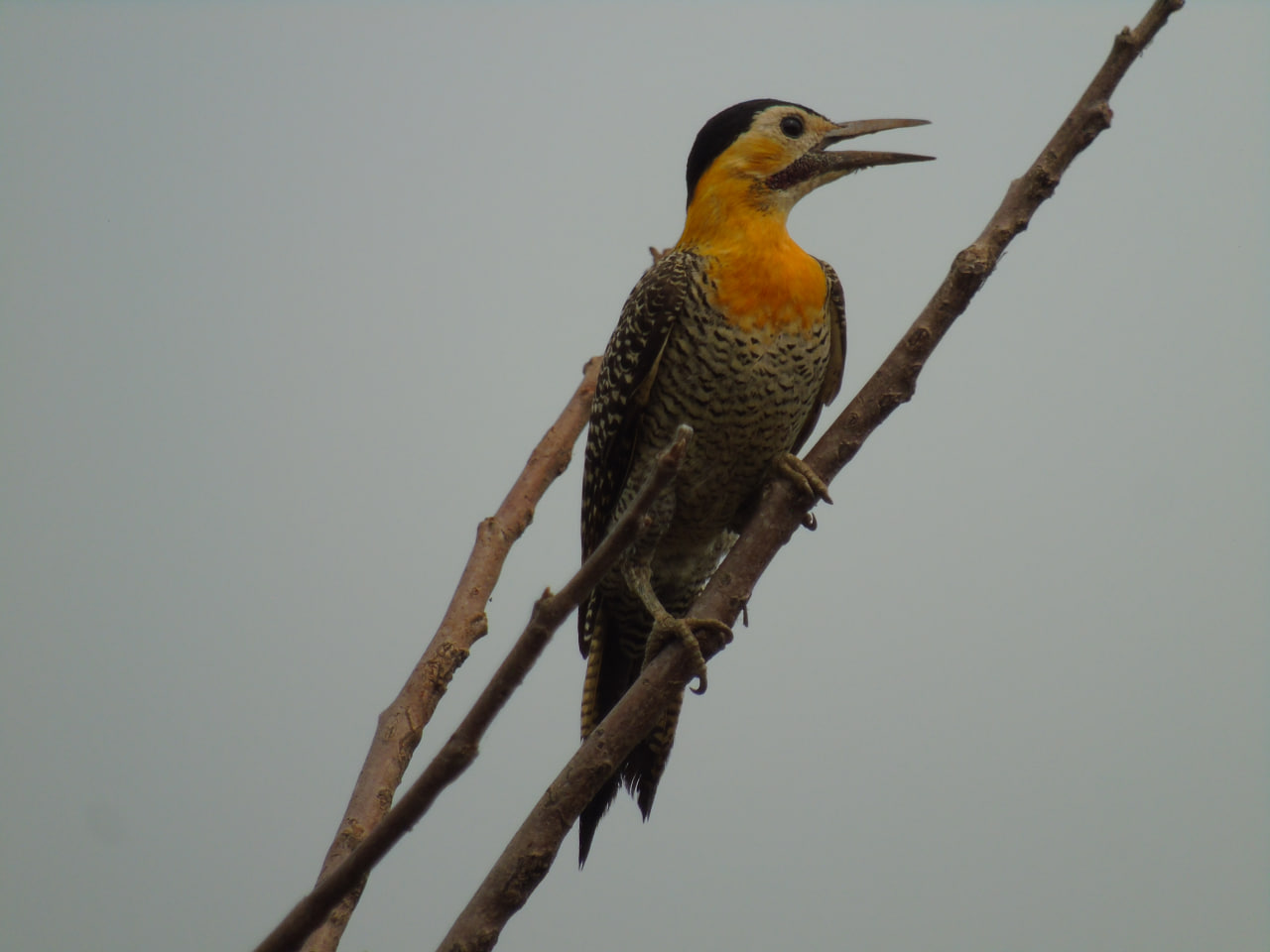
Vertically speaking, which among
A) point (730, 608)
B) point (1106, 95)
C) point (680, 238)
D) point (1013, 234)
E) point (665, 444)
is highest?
point (680, 238)

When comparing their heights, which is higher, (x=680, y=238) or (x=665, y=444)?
(x=680, y=238)

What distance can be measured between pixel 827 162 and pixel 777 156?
Answer: 0.16 meters

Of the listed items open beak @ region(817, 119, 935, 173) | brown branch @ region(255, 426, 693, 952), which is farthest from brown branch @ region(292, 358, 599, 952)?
open beak @ region(817, 119, 935, 173)

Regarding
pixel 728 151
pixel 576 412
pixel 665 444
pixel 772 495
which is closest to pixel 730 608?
pixel 772 495

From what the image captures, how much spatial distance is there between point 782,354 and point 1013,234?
34.8 inches

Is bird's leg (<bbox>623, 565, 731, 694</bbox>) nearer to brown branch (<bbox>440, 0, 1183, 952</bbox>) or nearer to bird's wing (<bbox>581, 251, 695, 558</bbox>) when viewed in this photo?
brown branch (<bbox>440, 0, 1183, 952</bbox>)

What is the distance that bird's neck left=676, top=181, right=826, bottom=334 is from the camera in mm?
3127

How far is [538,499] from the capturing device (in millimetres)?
3539

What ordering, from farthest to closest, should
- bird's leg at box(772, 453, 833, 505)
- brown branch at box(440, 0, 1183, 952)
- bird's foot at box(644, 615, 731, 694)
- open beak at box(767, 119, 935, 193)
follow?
open beak at box(767, 119, 935, 193), bird's leg at box(772, 453, 833, 505), bird's foot at box(644, 615, 731, 694), brown branch at box(440, 0, 1183, 952)

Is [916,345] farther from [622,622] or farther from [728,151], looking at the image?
[622,622]

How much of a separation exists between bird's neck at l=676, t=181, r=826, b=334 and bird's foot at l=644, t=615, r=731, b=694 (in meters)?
0.91

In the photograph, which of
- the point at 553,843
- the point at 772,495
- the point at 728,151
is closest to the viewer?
the point at 553,843

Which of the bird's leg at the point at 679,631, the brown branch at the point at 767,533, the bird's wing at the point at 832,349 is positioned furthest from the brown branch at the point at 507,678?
the bird's wing at the point at 832,349

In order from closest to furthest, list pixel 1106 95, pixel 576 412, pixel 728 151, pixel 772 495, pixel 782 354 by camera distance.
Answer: pixel 1106 95, pixel 772 495, pixel 782 354, pixel 728 151, pixel 576 412
